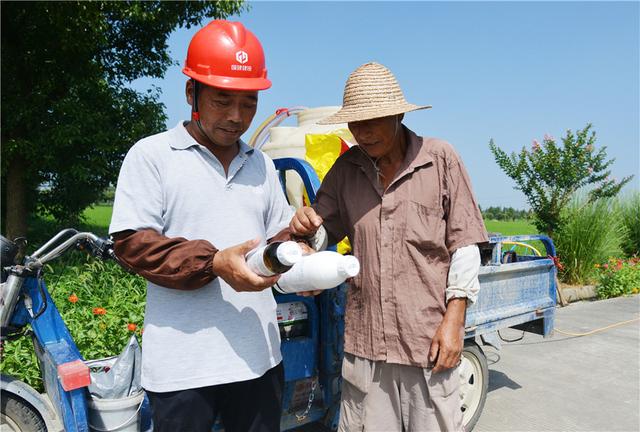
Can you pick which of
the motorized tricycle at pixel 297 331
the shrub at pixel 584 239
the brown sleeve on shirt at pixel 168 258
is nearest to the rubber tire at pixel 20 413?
the motorized tricycle at pixel 297 331

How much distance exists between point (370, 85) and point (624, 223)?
11876mm

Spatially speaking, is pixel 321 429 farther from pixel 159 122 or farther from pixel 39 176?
pixel 39 176

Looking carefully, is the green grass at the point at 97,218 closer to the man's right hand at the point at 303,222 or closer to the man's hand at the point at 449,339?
the man's right hand at the point at 303,222

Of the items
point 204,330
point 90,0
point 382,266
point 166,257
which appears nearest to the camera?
point 166,257

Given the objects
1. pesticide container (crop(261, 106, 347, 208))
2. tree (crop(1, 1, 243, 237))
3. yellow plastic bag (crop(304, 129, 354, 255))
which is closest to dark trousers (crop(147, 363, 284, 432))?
Answer: yellow plastic bag (crop(304, 129, 354, 255))

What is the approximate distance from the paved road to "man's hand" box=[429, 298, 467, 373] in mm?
1941

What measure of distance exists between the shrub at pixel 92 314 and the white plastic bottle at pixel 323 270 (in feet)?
7.19

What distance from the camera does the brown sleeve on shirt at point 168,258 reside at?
141 cm

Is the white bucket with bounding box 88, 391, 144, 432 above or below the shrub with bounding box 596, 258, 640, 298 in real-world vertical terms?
above

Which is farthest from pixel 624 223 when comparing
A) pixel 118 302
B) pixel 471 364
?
pixel 118 302

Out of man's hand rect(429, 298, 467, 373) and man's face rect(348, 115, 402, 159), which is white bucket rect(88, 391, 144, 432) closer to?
man's hand rect(429, 298, 467, 373)

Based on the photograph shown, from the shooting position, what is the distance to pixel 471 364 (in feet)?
10.6

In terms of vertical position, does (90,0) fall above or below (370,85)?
above

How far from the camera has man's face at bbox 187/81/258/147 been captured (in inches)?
63.0
